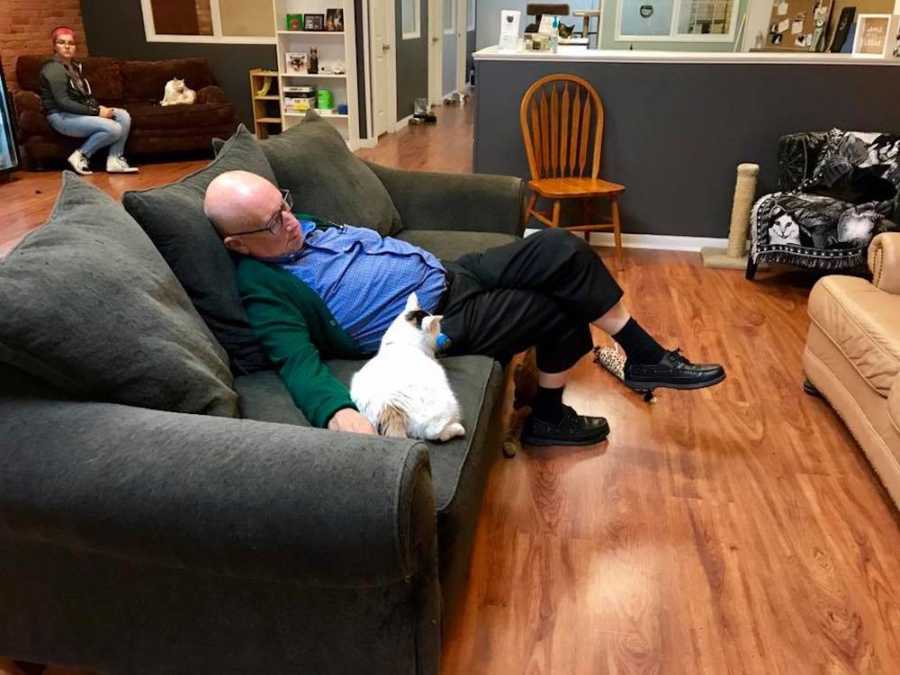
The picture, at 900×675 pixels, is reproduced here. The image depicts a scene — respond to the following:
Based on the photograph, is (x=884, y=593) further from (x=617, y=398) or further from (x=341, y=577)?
(x=341, y=577)

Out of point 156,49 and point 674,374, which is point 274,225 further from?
point 156,49

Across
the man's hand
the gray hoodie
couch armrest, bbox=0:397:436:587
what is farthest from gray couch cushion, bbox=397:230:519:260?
the gray hoodie

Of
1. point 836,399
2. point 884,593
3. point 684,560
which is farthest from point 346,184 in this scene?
point 884,593

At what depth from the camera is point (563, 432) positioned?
86.7 inches

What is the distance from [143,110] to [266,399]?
17.9ft

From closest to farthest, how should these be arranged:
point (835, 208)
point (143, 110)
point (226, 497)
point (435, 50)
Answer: point (226, 497) → point (835, 208) → point (143, 110) → point (435, 50)

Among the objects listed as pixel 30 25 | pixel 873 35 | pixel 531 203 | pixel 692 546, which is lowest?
pixel 692 546

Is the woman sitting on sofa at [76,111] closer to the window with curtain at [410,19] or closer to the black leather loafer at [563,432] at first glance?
the window with curtain at [410,19]

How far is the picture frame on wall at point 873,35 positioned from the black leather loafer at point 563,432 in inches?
114

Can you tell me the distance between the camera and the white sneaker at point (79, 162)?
5766mm

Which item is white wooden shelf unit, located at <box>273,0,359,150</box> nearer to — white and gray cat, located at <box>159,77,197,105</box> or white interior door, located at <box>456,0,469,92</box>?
white and gray cat, located at <box>159,77,197,105</box>

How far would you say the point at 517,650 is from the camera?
1508mm

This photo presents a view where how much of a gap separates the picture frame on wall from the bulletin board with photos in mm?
955

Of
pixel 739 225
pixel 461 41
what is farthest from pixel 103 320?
pixel 461 41
